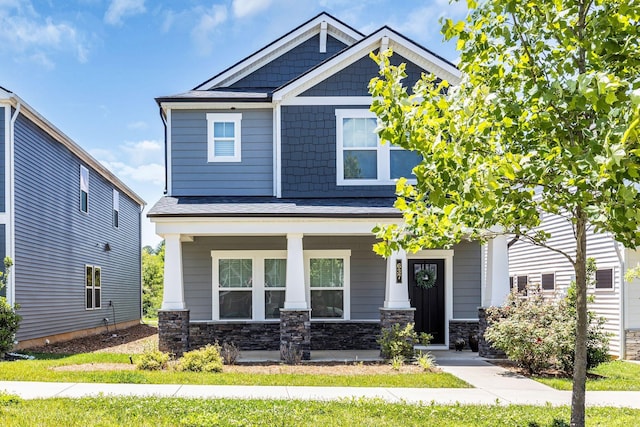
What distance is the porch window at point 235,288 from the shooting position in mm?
13711

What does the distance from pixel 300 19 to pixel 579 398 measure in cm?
1248

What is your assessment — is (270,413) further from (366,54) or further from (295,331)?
(366,54)

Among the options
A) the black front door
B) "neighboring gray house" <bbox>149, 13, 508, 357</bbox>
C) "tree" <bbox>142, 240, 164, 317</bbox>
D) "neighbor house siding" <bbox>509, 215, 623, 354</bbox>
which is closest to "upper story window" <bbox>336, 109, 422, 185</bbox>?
"neighboring gray house" <bbox>149, 13, 508, 357</bbox>

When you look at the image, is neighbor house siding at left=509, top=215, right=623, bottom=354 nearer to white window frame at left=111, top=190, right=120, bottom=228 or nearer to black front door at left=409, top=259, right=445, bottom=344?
black front door at left=409, top=259, right=445, bottom=344

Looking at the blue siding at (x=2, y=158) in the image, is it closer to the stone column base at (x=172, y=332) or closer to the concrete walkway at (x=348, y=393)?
the stone column base at (x=172, y=332)

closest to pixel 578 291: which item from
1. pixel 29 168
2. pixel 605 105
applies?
pixel 605 105

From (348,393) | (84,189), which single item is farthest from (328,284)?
(84,189)

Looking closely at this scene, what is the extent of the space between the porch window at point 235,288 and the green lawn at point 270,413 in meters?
6.32

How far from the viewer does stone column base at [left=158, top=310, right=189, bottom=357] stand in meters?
11.4

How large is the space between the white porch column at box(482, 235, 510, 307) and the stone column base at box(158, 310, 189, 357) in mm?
6563

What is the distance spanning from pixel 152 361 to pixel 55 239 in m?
7.53

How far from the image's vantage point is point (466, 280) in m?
14.1

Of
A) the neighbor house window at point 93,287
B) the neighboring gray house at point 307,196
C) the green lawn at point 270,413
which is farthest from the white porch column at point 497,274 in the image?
the neighbor house window at point 93,287

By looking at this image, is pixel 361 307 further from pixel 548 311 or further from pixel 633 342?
pixel 633 342
